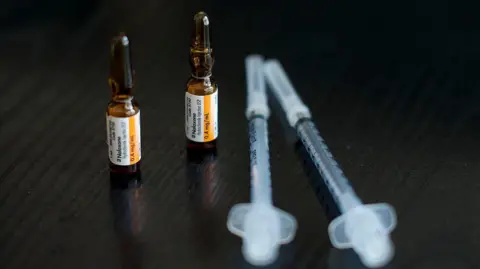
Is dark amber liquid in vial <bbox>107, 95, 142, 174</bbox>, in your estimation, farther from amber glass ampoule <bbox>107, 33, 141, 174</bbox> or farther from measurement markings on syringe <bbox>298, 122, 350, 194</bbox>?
measurement markings on syringe <bbox>298, 122, 350, 194</bbox>

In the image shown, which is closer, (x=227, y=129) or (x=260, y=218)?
(x=260, y=218)

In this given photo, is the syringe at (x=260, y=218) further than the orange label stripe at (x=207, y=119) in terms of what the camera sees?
No

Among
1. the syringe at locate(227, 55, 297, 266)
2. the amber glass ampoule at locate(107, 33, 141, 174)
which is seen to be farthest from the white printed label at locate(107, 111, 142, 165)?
the syringe at locate(227, 55, 297, 266)

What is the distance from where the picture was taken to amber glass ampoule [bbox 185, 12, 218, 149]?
92 centimetres

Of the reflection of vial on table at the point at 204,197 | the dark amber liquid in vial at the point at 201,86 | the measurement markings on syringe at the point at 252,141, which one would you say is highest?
the dark amber liquid in vial at the point at 201,86

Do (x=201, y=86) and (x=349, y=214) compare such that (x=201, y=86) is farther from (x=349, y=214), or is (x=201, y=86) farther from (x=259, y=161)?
(x=349, y=214)

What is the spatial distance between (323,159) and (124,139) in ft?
0.78

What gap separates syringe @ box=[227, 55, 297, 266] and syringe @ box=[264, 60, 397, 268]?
0.17ft

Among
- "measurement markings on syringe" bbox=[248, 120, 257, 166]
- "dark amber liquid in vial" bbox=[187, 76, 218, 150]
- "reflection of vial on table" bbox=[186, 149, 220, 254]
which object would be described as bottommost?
"reflection of vial on table" bbox=[186, 149, 220, 254]

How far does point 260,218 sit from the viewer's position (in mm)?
777

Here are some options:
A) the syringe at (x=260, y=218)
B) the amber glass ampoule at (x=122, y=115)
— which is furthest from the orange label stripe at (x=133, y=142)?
the syringe at (x=260, y=218)

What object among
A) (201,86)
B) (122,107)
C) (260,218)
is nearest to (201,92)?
(201,86)

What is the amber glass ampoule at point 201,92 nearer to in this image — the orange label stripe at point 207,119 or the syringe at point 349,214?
the orange label stripe at point 207,119

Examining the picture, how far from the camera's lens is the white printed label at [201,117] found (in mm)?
929
